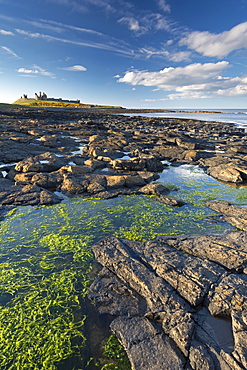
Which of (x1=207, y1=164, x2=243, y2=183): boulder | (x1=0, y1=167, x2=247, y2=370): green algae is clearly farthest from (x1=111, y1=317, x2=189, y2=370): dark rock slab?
(x1=207, y1=164, x2=243, y2=183): boulder

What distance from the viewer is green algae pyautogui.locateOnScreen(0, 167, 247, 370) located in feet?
13.6

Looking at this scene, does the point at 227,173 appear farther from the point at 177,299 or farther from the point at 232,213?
the point at 177,299

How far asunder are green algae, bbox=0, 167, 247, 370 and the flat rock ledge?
2.44ft

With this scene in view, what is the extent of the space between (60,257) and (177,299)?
400 cm

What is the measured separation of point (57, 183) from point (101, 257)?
296 inches

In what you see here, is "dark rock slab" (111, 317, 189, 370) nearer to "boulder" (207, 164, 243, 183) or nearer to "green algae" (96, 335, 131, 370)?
"green algae" (96, 335, 131, 370)

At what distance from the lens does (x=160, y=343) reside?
3928 millimetres

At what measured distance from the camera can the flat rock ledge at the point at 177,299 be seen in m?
3.74

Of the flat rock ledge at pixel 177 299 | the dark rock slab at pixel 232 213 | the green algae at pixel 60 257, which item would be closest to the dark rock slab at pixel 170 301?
the flat rock ledge at pixel 177 299

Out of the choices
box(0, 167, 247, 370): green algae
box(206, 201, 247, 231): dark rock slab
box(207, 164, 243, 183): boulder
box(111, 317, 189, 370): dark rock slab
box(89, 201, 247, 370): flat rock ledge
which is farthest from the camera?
box(207, 164, 243, 183): boulder

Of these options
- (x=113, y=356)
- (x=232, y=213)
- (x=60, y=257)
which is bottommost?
(x=60, y=257)

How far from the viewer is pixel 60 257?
6.73m

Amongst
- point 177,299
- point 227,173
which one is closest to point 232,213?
point 177,299

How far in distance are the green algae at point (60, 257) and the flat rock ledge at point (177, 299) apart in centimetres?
74
